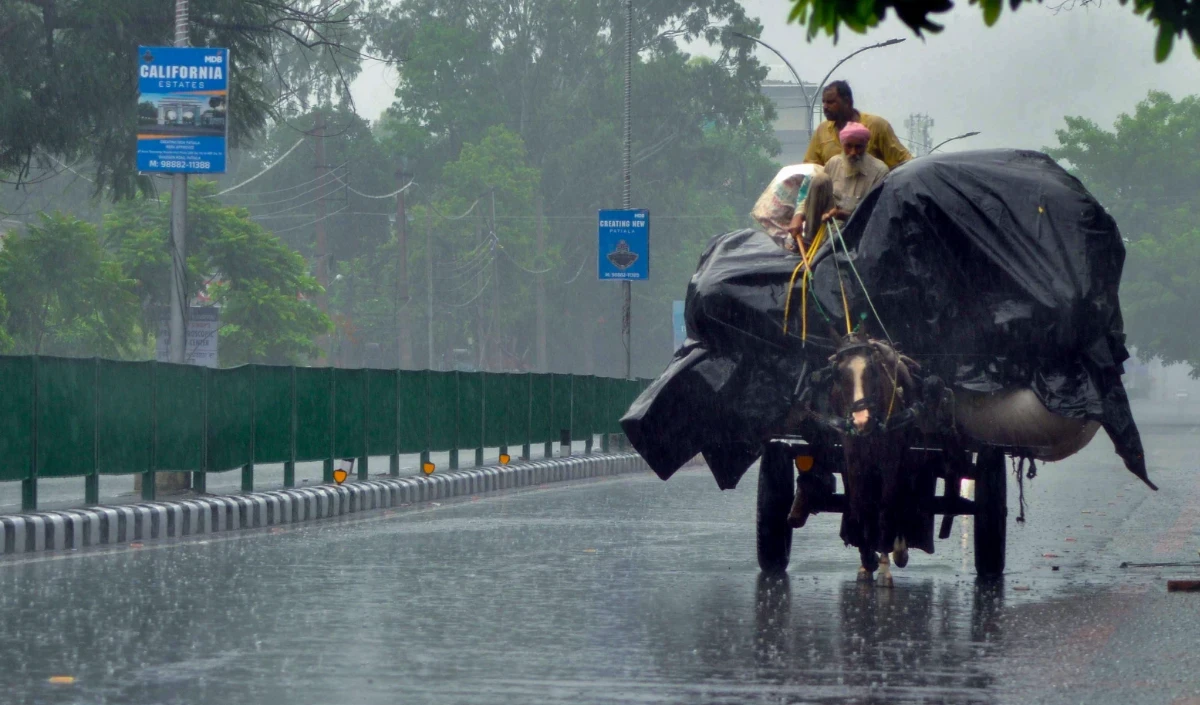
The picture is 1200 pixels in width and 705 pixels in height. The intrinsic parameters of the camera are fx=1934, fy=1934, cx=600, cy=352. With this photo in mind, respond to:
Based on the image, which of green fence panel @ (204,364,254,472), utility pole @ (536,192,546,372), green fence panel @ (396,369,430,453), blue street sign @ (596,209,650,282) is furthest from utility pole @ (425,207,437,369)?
green fence panel @ (204,364,254,472)

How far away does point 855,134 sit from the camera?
10484 mm

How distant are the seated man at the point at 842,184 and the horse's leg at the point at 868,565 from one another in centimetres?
171

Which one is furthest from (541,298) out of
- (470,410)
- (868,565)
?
(868,565)

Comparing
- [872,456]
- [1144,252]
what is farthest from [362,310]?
[872,456]

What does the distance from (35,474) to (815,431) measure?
627 centimetres

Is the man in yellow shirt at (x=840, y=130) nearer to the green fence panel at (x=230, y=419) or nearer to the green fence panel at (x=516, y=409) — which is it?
the green fence panel at (x=230, y=419)

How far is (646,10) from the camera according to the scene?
67562 millimetres

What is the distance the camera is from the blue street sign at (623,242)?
32719 mm

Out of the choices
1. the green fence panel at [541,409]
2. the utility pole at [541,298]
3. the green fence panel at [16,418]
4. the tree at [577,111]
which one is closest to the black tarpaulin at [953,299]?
the green fence panel at [16,418]

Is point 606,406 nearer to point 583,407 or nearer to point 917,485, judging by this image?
point 583,407

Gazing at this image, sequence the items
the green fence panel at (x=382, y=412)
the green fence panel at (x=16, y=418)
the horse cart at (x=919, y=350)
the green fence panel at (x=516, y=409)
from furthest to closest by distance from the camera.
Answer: the green fence panel at (x=516, y=409) < the green fence panel at (x=382, y=412) < the green fence panel at (x=16, y=418) < the horse cart at (x=919, y=350)

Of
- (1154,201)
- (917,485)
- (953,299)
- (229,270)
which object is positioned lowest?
(917,485)

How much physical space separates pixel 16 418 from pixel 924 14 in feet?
34.9

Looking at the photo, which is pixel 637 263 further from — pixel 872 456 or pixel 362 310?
pixel 362 310
